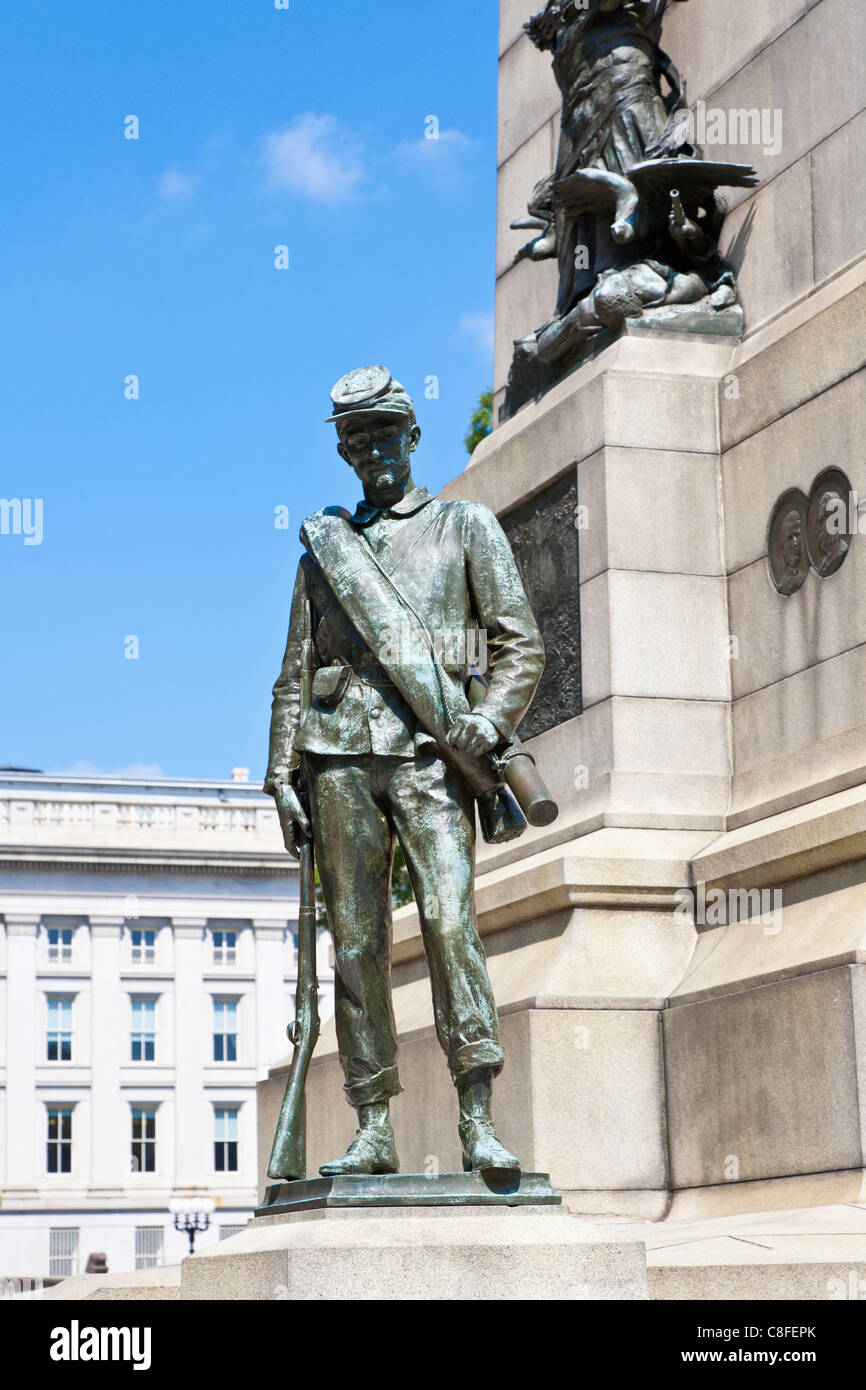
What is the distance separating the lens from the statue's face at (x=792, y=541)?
35.2 feet

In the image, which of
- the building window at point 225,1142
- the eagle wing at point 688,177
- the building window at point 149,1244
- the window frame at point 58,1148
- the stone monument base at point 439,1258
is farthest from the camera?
the building window at point 225,1142

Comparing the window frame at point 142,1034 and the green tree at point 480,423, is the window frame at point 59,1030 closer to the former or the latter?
the window frame at point 142,1034

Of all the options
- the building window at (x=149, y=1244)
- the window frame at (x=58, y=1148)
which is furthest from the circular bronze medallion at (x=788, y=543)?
the window frame at (x=58, y=1148)

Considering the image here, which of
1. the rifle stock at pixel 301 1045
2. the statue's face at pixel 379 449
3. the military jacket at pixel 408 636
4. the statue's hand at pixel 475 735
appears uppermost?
the statue's face at pixel 379 449

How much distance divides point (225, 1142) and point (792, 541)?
70.6 metres

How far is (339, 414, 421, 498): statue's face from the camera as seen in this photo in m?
7.70

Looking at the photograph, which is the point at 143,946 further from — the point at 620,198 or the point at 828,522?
the point at 828,522

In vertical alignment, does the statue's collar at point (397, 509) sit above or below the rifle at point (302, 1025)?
above

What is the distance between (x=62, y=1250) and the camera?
74812 millimetres

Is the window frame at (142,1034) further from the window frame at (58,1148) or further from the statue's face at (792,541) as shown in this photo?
the statue's face at (792,541)

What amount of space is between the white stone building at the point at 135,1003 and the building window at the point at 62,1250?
0.08 meters

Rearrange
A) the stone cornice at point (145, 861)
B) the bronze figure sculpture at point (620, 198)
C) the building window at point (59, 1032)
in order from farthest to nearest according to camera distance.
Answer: the building window at point (59, 1032), the stone cornice at point (145, 861), the bronze figure sculpture at point (620, 198)

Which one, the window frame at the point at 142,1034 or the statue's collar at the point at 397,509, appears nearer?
the statue's collar at the point at 397,509

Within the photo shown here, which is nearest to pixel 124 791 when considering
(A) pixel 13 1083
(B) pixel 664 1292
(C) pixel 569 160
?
(A) pixel 13 1083
